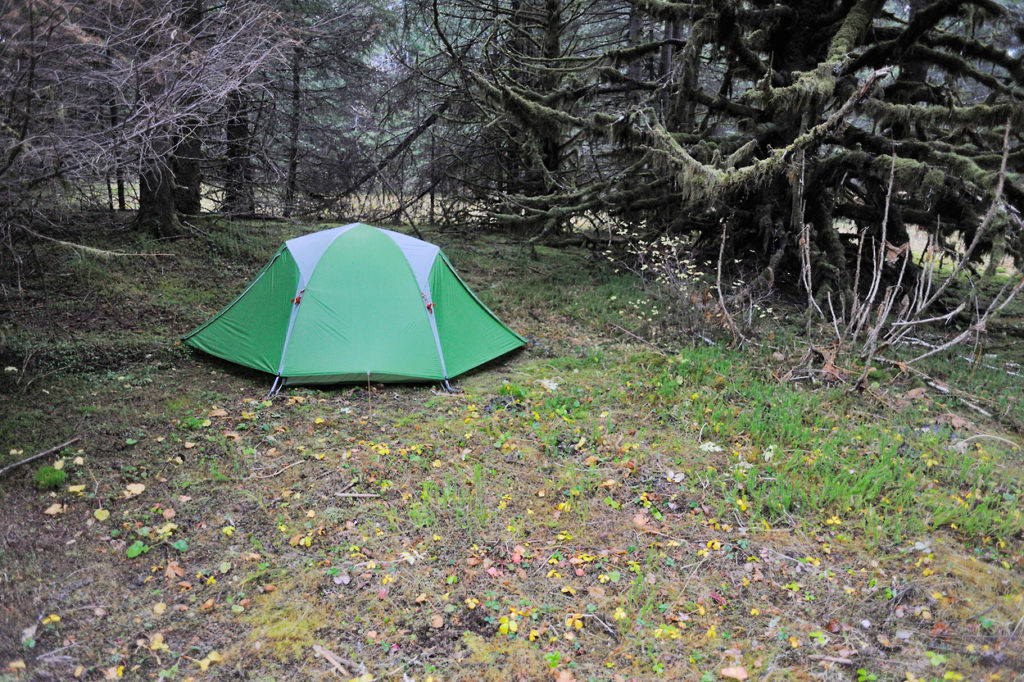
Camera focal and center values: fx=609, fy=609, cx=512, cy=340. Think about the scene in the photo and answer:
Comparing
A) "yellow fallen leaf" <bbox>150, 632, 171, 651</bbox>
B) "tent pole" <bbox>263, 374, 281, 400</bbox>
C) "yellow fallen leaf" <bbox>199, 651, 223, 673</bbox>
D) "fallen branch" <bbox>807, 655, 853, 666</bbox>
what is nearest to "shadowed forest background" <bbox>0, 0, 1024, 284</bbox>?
"tent pole" <bbox>263, 374, 281, 400</bbox>

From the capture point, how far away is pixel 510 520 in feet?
14.3

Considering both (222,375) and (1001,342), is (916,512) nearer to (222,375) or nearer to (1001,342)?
(1001,342)

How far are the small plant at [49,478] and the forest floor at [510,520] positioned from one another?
54 millimetres

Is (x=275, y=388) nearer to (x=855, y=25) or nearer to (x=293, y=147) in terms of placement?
(x=293, y=147)

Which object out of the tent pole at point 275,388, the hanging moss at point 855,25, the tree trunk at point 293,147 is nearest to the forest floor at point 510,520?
the tent pole at point 275,388

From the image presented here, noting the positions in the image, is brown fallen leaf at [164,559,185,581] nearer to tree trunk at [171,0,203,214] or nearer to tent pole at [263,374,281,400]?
tent pole at [263,374,281,400]

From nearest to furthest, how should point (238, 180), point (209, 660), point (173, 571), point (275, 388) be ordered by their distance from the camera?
point (209, 660), point (173, 571), point (275, 388), point (238, 180)

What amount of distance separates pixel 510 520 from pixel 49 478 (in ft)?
10.9

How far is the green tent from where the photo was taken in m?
6.29

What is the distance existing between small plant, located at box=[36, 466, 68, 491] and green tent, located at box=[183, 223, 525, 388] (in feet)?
6.64

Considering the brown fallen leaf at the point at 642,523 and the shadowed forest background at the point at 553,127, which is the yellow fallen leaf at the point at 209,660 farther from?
the shadowed forest background at the point at 553,127

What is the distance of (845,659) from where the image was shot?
10.4ft

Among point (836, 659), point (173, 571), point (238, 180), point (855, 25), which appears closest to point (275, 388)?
point (173, 571)

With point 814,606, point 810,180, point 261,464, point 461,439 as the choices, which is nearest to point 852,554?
point 814,606
